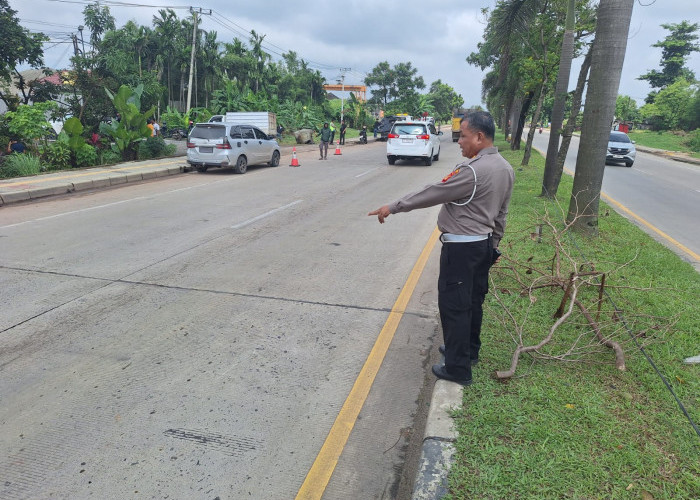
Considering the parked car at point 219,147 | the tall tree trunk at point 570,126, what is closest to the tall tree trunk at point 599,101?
the tall tree trunk at point 570,126

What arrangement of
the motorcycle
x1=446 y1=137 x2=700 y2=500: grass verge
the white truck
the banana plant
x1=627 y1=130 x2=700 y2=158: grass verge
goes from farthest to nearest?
1. x1=627 y1=130 x2=700 y2=158: grass verge
2. the motorcycle
3. the white truck
4. the banana plant
5. x1=446 y1=137 x2=700 y2=500: grass verge

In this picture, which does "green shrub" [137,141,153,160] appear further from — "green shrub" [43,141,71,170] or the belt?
the belt

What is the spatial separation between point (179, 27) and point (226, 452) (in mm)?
50067

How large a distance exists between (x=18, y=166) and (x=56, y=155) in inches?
64.3

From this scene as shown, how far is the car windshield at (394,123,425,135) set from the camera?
19.8 m

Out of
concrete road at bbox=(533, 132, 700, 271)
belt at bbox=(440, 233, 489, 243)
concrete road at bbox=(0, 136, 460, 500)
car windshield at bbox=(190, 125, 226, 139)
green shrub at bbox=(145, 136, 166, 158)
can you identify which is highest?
car windshield at bbox=(190, 125, 226, 139)

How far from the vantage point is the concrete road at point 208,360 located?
279cm

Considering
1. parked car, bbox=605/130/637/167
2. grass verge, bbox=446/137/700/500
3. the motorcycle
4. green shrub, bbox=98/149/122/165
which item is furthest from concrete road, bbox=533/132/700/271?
the motorcycle

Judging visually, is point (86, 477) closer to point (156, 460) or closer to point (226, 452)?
point (156, 460)

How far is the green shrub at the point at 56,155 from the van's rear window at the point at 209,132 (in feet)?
14.1

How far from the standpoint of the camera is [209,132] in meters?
16.5

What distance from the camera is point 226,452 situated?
2918 millimetres

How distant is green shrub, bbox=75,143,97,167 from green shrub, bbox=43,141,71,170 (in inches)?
15.6

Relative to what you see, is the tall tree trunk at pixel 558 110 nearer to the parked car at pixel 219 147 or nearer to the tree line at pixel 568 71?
the tree line at pixel 568 71
